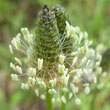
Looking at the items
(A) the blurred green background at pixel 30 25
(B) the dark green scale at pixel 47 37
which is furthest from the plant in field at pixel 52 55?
(A) the blurred green background at pixel 30 25

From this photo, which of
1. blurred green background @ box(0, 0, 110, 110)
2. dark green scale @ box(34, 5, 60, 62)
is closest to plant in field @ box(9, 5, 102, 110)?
dark green scale @ box(34, 5, 60, 62)

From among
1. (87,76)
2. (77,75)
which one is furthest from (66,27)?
(87,76)

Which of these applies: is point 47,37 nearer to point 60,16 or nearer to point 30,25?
point 60,16

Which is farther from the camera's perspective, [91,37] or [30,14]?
[30,14]

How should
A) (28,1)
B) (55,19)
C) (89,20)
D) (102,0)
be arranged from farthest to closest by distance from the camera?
(28,1) → (89,20) → (102,0) → (55,19)

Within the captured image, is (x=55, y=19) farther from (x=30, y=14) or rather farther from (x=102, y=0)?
(x=30, y=14)

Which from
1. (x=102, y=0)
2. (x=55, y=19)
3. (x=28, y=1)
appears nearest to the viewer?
(x=55, y=19)

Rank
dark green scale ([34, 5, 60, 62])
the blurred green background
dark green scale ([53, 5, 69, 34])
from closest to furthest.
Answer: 1. dark green scale ([34, 5, 60, 62])
2. dark green scale ([53, 5, 69, 34])
3. the blurred green background

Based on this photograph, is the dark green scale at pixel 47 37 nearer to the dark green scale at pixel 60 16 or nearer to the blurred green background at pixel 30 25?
the dark green scale at pixel 60 16

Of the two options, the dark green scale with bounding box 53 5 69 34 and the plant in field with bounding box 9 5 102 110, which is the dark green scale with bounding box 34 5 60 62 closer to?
the plant in field with bounding box 9 5 102 110
